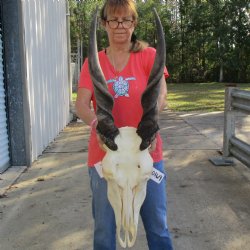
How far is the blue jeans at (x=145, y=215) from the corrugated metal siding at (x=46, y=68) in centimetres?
435

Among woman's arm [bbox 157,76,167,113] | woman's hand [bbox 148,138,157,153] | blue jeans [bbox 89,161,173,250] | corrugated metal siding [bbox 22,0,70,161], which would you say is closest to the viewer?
woman's hand [bbox 148,138,157,153]

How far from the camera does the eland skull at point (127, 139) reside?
2604 mm

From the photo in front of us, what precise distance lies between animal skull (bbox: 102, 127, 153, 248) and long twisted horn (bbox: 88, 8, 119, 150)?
6 cm

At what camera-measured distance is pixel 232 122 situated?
719 cm

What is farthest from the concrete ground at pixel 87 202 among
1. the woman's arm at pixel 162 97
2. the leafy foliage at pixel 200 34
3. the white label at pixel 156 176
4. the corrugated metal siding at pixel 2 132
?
the leafy foliage at pixel 200 34

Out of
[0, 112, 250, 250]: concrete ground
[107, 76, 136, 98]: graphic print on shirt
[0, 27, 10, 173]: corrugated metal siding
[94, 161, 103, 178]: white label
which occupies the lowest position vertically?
[0, 112, 250, 250]: concrete ground

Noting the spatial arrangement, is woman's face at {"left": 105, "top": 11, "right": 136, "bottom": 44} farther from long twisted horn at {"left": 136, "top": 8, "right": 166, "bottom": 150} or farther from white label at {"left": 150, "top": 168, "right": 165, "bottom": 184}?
white label at {"left": 150, "top": 168, "right": 165, "bottom": 184}

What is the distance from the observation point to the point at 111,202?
279cm

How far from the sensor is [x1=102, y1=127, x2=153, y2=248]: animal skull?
2615mm

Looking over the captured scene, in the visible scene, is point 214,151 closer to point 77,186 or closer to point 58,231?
point 77,186

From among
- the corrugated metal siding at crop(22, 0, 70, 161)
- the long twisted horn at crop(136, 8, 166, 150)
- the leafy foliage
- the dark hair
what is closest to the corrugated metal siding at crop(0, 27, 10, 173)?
the corrugated metal siding at crop(22, 0, 70, 161)

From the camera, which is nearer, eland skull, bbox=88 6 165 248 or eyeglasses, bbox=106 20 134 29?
eland skull, bbox=88 6 165 248

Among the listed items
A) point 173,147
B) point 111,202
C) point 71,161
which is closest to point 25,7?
point 71,161

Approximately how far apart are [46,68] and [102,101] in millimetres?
6337
